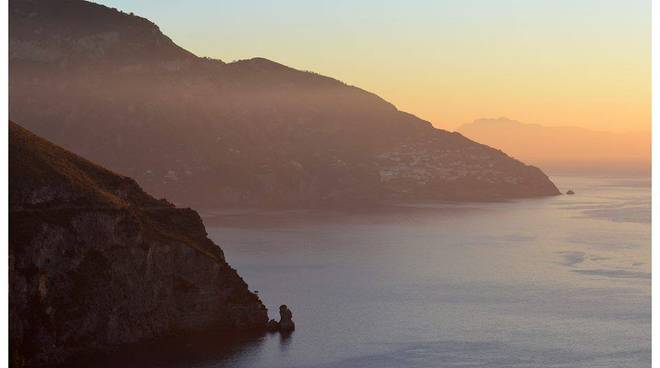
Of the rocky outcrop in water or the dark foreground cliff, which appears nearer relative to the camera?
the dark foreground cliff

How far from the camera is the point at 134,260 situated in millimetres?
163375

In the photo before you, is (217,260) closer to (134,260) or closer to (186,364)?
(134,260)

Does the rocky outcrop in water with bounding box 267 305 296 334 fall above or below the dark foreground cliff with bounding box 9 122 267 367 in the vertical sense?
below

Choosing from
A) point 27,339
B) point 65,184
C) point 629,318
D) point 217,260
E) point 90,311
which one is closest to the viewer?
point 27,339

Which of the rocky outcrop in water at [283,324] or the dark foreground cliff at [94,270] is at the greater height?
the dark foreground cliff at [94,270]

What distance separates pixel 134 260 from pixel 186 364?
2362 cm

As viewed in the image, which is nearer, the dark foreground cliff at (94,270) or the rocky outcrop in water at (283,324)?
the dark foreground cliff at (94,270)

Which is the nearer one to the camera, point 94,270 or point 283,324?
point 94,270

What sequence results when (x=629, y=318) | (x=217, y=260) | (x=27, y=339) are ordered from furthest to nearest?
(x=629, y=318)
(x=217, y=260)
(x=27, y=339)

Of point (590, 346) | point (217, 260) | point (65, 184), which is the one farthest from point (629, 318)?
point (65, 184)

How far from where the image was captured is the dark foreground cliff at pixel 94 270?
147750 mm

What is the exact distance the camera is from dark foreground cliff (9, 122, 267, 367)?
5817 inches

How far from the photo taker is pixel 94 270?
158375 millimetres

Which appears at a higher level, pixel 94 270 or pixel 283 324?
pixel 94 270
